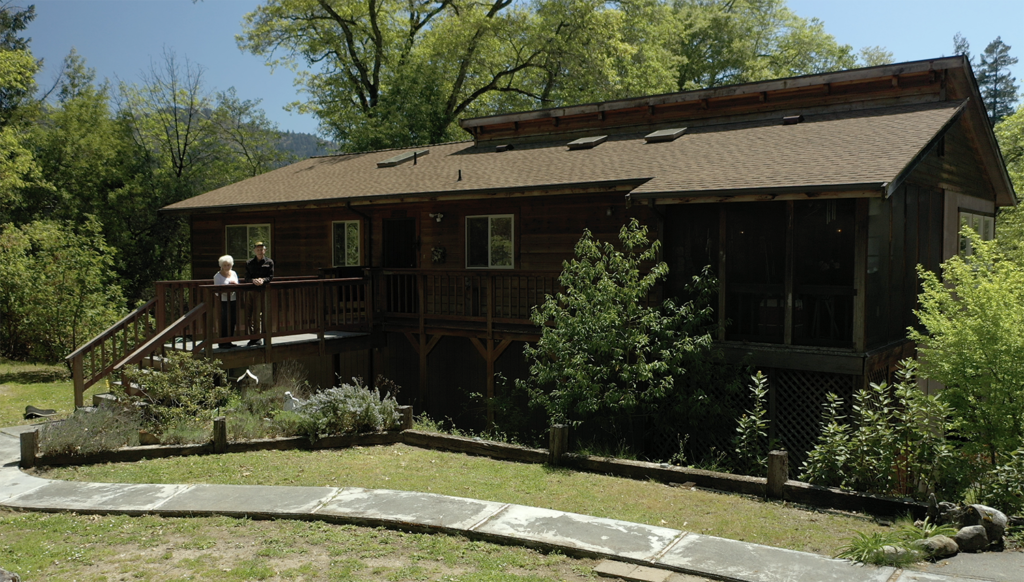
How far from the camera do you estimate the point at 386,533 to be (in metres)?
7.02

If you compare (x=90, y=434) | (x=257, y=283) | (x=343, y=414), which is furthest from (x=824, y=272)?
(x=90, y=434)

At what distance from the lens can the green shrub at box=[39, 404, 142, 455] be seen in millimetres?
9836

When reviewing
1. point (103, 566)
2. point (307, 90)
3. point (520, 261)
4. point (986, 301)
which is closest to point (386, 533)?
point (103, 566)

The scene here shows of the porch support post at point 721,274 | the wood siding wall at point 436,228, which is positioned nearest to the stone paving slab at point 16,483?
the wood siding wall at point 436,228

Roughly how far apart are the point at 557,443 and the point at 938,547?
15.0 ft

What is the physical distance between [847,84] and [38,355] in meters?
21.0

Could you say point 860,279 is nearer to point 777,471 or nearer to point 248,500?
point 777,471

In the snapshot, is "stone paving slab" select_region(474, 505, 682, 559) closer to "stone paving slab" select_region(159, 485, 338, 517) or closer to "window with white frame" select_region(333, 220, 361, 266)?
"stone paving slab" select_region(159, 485, 338, 517)

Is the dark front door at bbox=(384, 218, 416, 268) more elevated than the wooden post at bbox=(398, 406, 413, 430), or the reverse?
the dark front door at bbox=(384, 218, 416, 268)

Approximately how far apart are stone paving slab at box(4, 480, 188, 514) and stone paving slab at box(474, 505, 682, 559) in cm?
378

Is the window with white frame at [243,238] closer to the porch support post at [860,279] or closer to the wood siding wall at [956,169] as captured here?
the porch support post at [860,279]

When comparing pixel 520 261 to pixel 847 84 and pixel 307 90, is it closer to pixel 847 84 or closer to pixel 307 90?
pixel 847 84

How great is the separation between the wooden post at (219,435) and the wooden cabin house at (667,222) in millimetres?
2553

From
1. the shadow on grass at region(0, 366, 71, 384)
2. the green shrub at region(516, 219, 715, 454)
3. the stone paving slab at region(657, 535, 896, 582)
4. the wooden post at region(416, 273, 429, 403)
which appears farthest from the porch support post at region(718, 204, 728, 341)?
the shadow on grass at region(0, 366, 71, 384)
